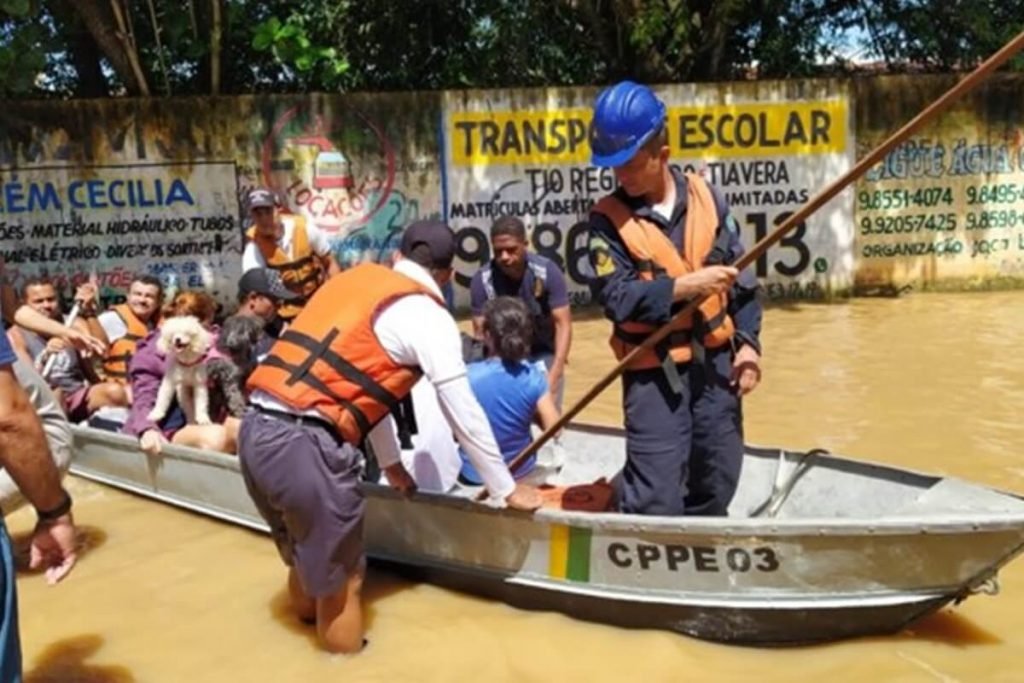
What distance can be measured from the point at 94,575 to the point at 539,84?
9.47m

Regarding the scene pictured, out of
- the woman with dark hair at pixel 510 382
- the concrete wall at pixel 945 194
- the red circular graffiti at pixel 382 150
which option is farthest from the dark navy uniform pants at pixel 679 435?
the concrete wall at pixel 945 194

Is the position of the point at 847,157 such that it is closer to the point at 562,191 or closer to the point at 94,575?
the point at 562,191

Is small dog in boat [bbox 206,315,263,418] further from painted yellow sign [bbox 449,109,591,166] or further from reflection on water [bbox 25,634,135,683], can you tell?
painted yellow sign [bbox 449,109,591,166]

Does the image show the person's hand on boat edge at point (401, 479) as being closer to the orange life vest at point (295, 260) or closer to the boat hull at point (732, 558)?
the boat hull at point (732, 558)

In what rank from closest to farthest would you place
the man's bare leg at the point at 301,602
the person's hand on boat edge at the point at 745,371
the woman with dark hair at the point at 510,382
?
the person's hand on boat edge at the point at 745,371
the man's bare leg at the point at 301,602
the woman with dark hair at the point at 510,382

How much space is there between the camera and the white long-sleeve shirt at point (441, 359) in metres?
3.53

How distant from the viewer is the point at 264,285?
5.80 m

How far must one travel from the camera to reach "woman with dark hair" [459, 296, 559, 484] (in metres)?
4.45

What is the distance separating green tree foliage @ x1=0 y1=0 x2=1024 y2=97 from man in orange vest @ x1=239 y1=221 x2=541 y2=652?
8.29 m

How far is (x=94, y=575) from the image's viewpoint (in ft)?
15.4

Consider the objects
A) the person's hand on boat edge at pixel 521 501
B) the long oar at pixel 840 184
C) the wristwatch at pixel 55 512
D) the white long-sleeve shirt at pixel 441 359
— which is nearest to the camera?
the wristwatch at pixel 55 512

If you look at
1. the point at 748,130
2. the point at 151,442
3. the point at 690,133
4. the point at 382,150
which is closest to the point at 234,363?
the point at 151,442

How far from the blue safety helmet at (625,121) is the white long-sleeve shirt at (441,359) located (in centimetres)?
73

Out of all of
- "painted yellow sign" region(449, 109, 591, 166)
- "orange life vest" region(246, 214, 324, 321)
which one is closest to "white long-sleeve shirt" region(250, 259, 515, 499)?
"orange life vest" region(246, 214, 324, 321)
